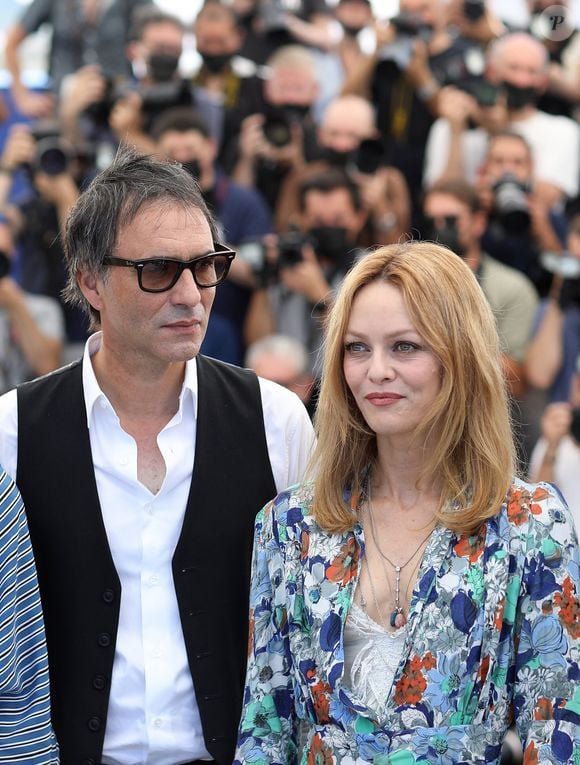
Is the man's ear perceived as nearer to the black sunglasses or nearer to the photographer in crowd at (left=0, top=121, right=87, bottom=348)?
the black sunglasses

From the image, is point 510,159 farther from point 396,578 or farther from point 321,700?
point 321,700

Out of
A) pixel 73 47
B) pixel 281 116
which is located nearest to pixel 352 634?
pixel 281 116

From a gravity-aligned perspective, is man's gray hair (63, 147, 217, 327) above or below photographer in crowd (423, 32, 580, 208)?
below

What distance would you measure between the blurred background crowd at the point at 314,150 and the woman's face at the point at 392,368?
2.71m

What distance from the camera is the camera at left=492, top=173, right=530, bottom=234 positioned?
17.9 ft

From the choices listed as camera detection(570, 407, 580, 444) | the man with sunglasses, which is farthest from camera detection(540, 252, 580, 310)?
the man with sunglasses

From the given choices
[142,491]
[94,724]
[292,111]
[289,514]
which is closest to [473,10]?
[292,111]

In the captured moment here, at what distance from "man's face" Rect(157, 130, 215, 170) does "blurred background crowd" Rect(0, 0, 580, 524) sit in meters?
0.01

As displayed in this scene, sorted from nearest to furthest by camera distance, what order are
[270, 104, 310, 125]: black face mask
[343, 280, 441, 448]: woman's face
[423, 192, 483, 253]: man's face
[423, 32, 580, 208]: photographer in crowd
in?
[343, 280, 441, 448]: woman's face → [423, 192, 483, 253]: man's face → [423, 32, 580, 208]: photographer in crowd → [270, 104, 310, 125]: black face mask

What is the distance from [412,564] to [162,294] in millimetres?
711

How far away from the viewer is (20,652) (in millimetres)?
2301

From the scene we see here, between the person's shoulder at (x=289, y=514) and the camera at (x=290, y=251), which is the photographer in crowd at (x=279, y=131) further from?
the person's shoulder at (x=289, y=514)

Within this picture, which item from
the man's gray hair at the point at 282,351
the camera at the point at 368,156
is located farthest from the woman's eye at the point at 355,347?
the camera at the point at 368,156

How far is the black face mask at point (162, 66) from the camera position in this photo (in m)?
6.03
